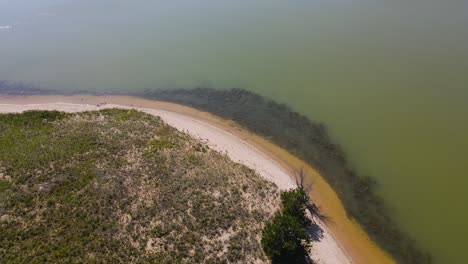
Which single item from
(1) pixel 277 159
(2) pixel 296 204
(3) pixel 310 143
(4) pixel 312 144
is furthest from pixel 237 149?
(2) pixel 296 204

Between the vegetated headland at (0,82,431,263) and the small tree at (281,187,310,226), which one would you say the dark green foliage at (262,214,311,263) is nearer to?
the small tree at (281,187,310,226)

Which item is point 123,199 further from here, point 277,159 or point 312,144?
point 312,144

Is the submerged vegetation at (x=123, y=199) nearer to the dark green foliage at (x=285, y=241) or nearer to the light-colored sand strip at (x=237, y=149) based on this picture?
the dark green foliage at (x=285, y=241)

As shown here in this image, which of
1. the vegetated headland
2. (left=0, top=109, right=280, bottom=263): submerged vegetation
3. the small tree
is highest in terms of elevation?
the vegetated headland

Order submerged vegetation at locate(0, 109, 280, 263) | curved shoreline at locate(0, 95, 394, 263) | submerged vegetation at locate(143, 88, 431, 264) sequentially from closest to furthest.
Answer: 1. submerged vegetation at locate(0, 109, 280, 263)
2. curved shoreline at locate(0, 95, 394, 263)
3. submerged vegetation at locate(143, 88, 431, 264)

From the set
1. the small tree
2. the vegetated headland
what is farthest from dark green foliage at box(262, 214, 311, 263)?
the vegetated headland
